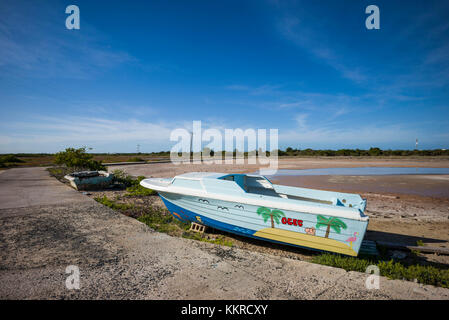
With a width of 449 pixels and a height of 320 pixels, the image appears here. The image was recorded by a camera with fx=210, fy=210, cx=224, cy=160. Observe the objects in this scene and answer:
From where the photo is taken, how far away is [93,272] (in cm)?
367

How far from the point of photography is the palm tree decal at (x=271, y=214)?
450 cm

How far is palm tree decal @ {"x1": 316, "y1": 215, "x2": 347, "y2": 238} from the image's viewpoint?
4.00 meters

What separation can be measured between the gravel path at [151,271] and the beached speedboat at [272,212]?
1.63 feet

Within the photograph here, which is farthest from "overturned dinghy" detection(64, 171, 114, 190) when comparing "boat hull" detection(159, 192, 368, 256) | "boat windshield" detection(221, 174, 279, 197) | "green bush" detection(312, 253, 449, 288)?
"green bush" detection(312, 253, 449, 288)

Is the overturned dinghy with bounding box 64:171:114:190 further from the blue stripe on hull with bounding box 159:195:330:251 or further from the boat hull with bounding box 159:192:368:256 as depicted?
A: the boat hull with bounding box 159:192:368:256

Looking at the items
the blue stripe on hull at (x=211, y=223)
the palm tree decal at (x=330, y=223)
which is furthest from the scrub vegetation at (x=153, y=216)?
the palm tree decal at (x=330, y=223)

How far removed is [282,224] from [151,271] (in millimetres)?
2731

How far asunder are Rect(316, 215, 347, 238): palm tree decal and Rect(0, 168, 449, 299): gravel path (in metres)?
0.73

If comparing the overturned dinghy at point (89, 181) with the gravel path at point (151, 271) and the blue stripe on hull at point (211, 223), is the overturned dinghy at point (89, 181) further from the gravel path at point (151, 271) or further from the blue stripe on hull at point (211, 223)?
the blue stripe on hull at point (211, 223)

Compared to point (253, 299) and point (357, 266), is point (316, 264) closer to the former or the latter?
point (357, 266)
